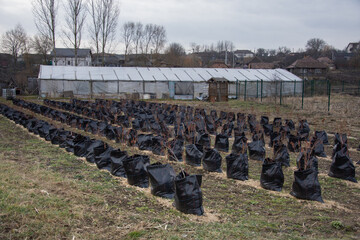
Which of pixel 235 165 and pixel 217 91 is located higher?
pixel 217 91

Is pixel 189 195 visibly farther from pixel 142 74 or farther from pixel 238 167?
pixel 142 74

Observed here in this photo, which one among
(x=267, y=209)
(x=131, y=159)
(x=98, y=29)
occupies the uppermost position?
(x=98, y=29)

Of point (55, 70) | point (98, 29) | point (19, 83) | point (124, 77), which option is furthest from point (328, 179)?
point (98, 29)

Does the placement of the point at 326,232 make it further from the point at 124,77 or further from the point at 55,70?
the point at 55,70

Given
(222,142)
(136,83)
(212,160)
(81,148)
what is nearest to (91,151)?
(81,148)

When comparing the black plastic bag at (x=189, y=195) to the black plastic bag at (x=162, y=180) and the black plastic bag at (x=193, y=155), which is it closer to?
the black plastic bag at (x=162, y=180)

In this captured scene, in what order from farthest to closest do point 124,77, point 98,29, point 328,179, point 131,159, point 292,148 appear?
1. point 98,29
2. point 124,77
3. point 292,148
4. point 328,179
5. point 131,159

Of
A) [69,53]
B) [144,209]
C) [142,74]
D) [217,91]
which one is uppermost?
[69,53]

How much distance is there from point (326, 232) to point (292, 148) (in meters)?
5.20

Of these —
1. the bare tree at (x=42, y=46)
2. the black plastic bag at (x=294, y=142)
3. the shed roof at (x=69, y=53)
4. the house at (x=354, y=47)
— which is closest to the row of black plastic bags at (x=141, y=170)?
the black plastic bag at (x=294, y=142)

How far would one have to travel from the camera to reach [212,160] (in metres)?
7.22

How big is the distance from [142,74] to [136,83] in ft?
6.03

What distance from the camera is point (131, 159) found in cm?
608

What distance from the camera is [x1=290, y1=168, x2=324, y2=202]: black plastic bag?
559cm
